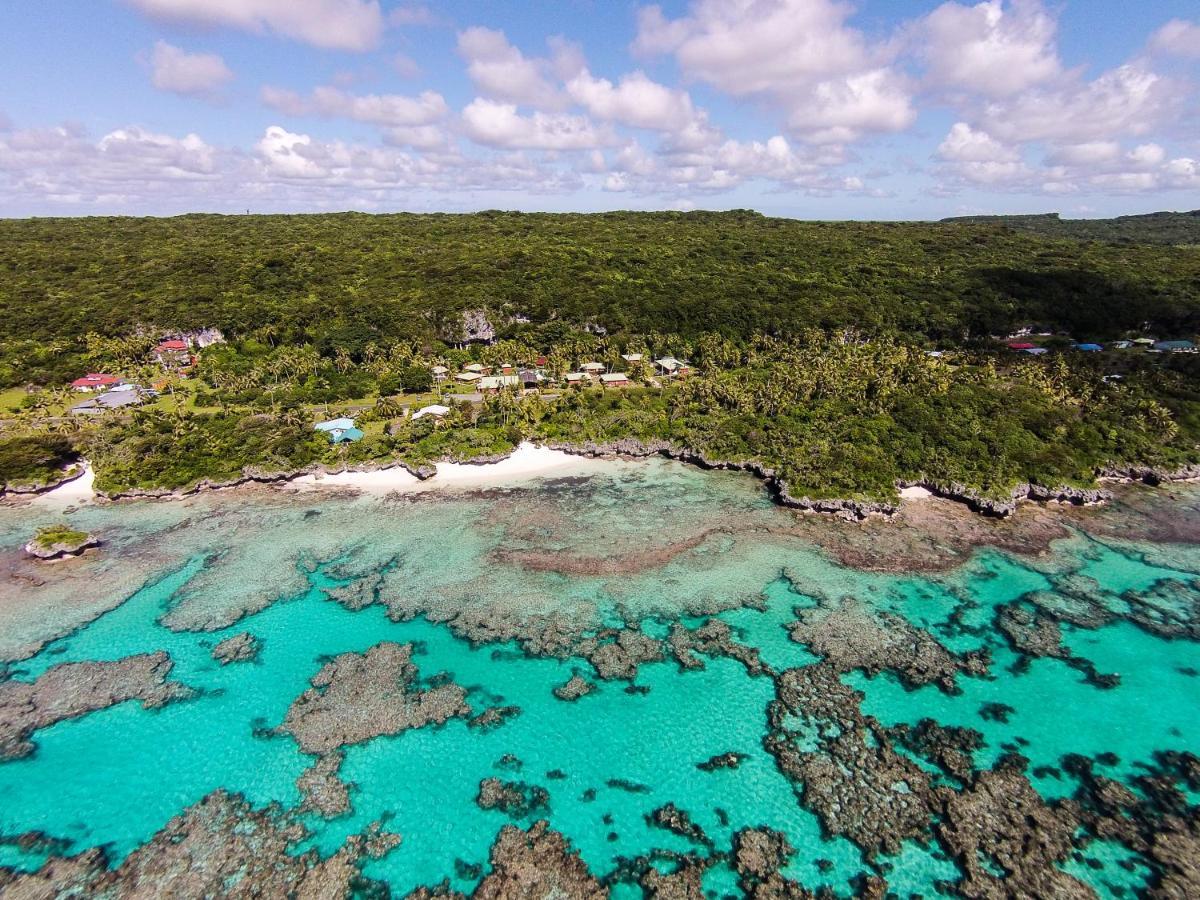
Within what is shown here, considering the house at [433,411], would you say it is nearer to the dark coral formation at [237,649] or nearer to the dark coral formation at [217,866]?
the dark coral formation at [237,649]

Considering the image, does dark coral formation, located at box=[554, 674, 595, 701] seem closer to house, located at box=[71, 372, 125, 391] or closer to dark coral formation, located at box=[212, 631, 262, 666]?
dark coral formation, located at box=[212, 631, 262, 666]

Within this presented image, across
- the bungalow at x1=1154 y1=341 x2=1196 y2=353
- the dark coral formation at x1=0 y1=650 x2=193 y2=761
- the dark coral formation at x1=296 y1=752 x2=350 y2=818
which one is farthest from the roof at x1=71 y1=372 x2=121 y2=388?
the bungalow at x1=1154 y1=341 x2=1196 y2=353

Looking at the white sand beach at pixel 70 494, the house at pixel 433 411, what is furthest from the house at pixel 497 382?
the white sand beach at pixel 70 494

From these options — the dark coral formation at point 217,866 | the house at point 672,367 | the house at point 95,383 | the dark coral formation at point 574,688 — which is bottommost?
the dark coral formation at point 217,866

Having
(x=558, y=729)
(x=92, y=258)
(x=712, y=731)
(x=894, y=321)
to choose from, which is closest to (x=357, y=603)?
(x=558, y=729)

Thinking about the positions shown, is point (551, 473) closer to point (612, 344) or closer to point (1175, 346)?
point (612, 344)

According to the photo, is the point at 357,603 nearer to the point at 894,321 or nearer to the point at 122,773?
the point at 122,773
